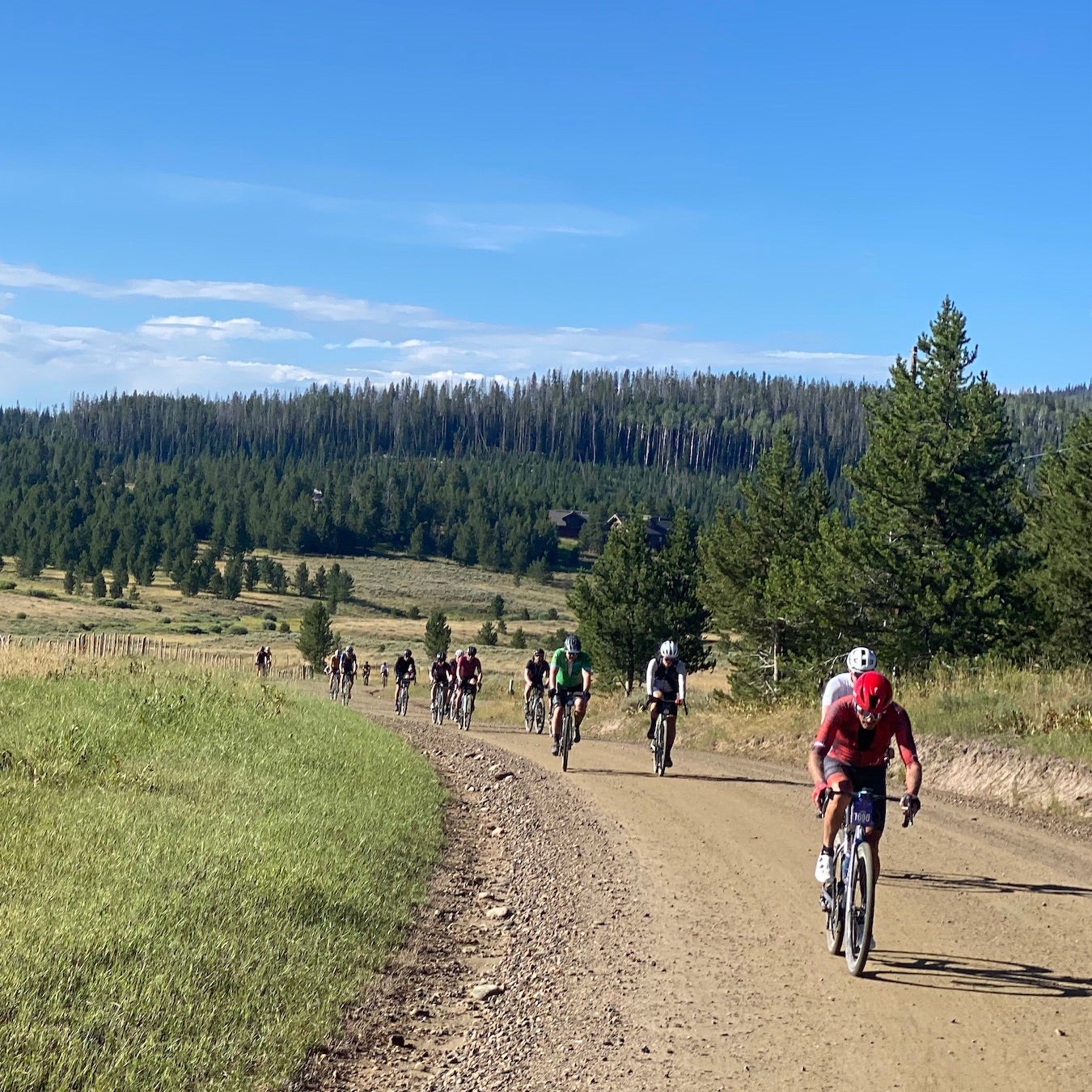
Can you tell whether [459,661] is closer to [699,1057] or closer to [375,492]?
[699,1057]

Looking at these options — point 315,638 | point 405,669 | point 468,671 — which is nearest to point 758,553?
point 405,669

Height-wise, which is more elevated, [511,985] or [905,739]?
[905,739]

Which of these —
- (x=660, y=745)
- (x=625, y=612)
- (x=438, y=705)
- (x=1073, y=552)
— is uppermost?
(x=1073, y=552)

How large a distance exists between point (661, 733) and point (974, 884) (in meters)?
7.79

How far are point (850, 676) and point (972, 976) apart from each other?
1936 millimetres

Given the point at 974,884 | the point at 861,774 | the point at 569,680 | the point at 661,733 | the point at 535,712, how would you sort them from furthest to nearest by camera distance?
the point at 535,712
the point at 569,680
the point at 661,733
the point at 974,884
the point at 861,774

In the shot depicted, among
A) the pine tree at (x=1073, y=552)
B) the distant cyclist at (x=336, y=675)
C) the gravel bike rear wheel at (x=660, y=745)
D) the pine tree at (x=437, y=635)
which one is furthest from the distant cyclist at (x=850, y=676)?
the pine tree at (x=437, y=635)

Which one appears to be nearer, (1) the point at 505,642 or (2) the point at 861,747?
(2) the point at 861,747

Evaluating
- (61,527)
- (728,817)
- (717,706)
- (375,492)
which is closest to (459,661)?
(717,706)

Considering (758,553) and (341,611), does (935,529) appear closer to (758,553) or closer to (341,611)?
(758,553)

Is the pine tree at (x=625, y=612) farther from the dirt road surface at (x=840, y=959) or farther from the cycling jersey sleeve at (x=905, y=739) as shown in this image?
the cycling jersey sleeve at (x=905, y=739)

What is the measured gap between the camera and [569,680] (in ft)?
64.5

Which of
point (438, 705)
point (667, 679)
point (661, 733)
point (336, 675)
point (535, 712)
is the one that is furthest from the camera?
point (336, 675)

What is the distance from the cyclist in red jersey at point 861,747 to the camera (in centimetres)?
761
